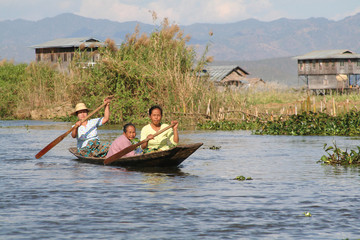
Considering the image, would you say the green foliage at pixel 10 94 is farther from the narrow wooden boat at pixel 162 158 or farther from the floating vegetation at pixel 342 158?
the floating vegetation at pixel 342 158

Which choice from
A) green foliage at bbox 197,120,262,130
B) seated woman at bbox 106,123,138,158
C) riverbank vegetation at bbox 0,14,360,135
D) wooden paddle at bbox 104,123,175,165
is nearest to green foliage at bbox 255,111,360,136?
riverbank vegetation at bbox 0,14,360,135

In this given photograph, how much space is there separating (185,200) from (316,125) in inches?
550

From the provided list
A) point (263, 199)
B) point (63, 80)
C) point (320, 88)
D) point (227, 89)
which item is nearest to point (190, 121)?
point (227, 89)

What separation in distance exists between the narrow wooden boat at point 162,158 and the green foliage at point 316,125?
33.4 ft

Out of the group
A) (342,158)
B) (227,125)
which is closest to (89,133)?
(342,158)

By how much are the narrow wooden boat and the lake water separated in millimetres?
200

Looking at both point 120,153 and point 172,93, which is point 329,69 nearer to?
point 172,93

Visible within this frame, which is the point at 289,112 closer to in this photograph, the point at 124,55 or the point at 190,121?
the point at 190,121

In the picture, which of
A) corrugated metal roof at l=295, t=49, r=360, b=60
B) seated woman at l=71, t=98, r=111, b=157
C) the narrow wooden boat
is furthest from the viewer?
corrugated metal roof at l=295, t=49, r=360, b=60

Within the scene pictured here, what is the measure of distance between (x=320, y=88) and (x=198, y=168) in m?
70.7

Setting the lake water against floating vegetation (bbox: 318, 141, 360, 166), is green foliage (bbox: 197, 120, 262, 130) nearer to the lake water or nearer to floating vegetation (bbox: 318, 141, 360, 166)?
the lake water

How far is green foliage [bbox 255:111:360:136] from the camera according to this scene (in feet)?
71.3

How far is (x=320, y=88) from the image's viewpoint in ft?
267

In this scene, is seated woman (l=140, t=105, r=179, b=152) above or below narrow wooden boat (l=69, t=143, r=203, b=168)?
above
